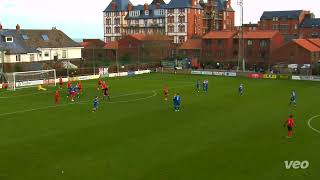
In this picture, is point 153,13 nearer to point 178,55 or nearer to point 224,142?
point 178,55

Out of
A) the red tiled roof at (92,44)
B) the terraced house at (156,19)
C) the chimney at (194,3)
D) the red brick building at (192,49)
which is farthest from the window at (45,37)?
the chimney at (194,3)

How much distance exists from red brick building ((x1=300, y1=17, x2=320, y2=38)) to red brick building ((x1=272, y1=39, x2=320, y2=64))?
33151 mm

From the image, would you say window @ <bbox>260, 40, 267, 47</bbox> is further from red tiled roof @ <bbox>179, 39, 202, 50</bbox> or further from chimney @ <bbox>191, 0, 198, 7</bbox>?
chimney @ <bbox>191, 0, 198, 7</bbox>

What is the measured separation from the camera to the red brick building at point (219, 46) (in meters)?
94.6

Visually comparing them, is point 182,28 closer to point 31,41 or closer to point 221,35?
point 221,35

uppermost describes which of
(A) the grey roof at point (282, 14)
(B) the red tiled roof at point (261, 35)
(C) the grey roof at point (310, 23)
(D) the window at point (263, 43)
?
(A) the grey roof at point (282, 14)

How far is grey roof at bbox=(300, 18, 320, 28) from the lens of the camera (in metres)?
120

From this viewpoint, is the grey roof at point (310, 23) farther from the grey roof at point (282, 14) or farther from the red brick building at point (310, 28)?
the grey roof at point (282, 14)

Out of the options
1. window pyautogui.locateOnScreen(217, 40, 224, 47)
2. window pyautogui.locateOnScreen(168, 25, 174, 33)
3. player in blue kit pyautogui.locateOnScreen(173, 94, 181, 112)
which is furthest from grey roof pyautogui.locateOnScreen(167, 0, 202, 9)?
player in blue kit pyautogui.locateOnScreen(173, 94, 181, 112)

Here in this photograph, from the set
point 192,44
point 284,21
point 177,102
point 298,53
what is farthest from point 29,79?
point 284,21

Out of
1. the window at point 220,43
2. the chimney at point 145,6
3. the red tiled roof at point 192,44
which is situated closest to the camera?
the window at point 220,43

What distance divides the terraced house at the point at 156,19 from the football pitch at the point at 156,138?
71425mm

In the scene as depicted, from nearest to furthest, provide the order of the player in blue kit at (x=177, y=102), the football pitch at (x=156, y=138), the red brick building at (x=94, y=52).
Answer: the football pitch at (x=156, y=138) < the player in blue kit at (x=177, y=102) < the red brick building at (x=94, y=52)

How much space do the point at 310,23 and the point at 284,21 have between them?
879 centimetres
